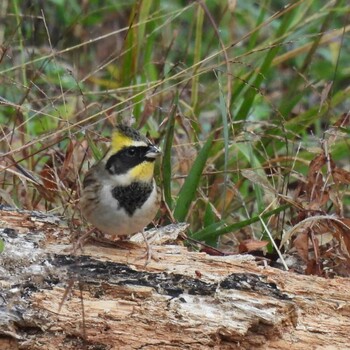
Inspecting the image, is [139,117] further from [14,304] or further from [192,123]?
[14,304]

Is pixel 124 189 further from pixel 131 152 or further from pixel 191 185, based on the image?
pixel 191 185

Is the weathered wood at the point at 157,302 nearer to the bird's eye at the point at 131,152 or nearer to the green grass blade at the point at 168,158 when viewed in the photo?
the bird's eye at the point at 131,152

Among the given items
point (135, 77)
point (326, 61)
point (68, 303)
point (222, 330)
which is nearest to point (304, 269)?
point (222, 330)

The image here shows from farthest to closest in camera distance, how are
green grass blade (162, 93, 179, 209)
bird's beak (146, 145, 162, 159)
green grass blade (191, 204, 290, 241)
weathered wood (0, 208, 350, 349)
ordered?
green grass blade (162, 93, 179, 209)
green grass blade (191, 204, 290, 241)
bird's beak (146, 145, 162, 159)
weathered wood (0, 208, 350, 349)

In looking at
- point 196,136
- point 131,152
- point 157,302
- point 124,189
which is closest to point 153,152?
point 131,152

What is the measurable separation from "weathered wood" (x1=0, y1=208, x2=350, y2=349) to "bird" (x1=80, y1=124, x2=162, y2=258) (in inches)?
5.0

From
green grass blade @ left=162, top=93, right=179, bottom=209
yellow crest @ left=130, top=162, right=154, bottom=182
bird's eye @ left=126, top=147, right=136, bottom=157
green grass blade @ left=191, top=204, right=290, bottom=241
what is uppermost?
bird's eye @ left=126, top=147, right=136, bottom=157

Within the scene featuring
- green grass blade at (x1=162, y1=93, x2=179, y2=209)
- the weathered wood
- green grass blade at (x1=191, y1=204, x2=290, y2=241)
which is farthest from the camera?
green grass blade at (x1=162, y1=93, x2=179, y2=209)

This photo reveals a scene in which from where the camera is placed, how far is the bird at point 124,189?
12.3 feet

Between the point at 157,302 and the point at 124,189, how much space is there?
0.58m

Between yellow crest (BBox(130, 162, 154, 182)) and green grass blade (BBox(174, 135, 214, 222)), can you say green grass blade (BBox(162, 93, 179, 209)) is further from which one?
yellow crest (BBox(130, 162, 154, 182))

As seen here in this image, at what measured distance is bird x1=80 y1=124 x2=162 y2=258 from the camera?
3.76 m

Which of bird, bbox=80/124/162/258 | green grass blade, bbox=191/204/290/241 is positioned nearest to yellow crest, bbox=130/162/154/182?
bird, bbox=80/124/162/258

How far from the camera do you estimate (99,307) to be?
335 centimetres
